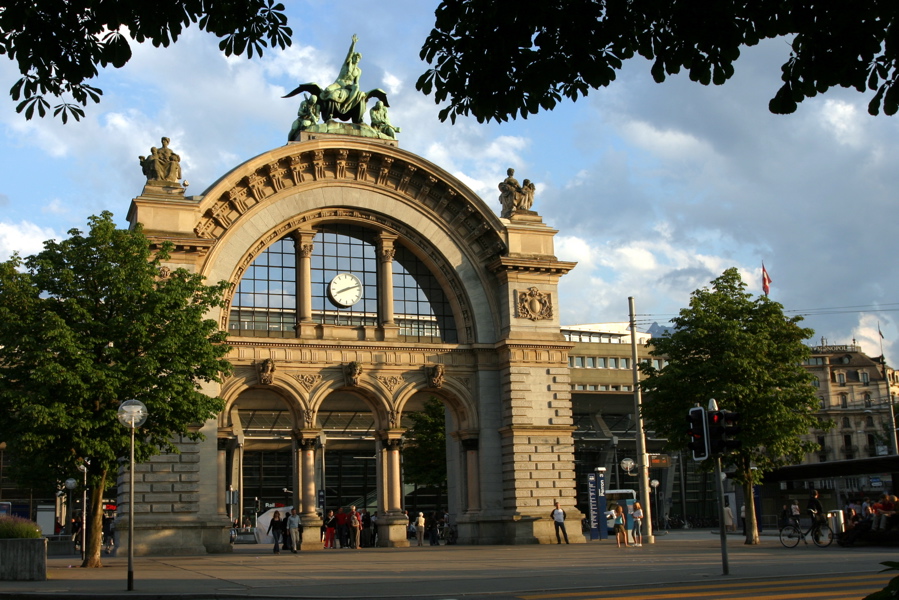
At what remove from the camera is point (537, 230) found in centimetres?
4684

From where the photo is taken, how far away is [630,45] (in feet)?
33.4

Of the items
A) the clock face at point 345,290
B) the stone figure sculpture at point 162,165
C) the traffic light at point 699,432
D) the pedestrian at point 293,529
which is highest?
the stone figure sculpture at point 162,165

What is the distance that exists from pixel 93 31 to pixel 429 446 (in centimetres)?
5945

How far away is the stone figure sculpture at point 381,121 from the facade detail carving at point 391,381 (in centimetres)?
1100

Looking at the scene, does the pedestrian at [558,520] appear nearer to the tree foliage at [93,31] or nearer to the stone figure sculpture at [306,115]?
the stone figure sculpture at [306,115]

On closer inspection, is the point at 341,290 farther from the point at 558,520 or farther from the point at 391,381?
the point at 558,520

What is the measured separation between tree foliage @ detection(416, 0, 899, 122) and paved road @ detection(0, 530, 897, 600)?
10.4 m

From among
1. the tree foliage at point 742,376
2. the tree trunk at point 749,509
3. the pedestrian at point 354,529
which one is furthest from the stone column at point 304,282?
the tree trunk at point 749,509

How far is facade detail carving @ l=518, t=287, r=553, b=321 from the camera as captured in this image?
150ft

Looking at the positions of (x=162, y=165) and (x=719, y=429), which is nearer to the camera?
(x=719, y=429)

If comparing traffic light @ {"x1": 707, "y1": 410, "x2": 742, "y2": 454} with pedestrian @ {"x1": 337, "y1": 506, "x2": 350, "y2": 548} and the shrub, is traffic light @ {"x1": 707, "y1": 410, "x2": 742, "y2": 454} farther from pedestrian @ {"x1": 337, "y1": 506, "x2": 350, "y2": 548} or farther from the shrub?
pedestrian @ {"x1": 337, "y1": 506, "x2": 350, "y2": 548}

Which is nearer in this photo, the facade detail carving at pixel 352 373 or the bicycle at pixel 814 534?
the bicycle at pixel 814 534

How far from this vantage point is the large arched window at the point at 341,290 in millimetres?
43281

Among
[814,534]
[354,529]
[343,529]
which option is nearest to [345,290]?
[354,529]
